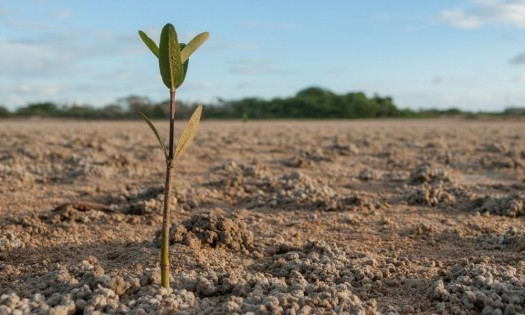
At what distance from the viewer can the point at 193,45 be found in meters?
2.57

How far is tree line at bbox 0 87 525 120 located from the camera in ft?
98.4

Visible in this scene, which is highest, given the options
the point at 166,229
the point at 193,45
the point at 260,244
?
the point at 193,45

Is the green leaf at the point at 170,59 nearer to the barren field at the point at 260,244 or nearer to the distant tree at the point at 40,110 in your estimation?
the barren field at the point at 260,244

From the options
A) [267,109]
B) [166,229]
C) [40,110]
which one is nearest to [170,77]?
[166,229]

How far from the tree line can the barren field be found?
955 inches

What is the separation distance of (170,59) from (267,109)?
3338 centimetres

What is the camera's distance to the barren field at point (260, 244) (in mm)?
2500

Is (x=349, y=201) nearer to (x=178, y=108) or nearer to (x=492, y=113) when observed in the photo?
(x=178, y=108)

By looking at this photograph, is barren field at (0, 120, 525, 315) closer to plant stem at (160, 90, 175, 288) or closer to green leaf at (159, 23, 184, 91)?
plant stem at (160, 90, 175, 288)

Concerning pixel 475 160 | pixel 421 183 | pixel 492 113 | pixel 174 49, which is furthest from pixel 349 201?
pixel 492 113

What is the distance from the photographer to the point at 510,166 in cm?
739

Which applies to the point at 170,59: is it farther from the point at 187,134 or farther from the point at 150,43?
the point at 187,134

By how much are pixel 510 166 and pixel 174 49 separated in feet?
19.6

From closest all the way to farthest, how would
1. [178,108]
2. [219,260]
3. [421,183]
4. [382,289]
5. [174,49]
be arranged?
[174,49] < [382,289] < [219,260] < [421,183] < [178,108]
